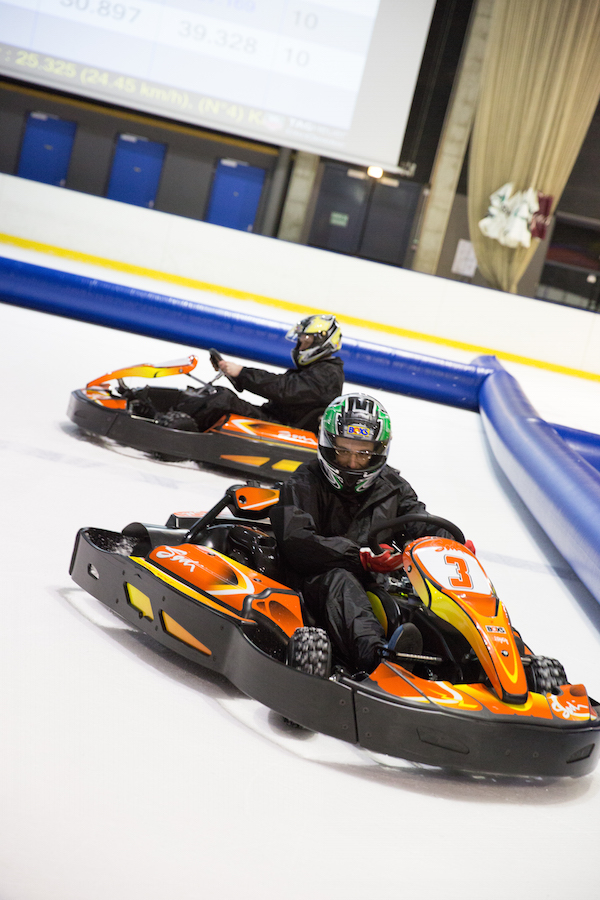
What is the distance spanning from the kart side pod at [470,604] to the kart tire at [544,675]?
140 millimetres

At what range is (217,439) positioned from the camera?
3.93 metres

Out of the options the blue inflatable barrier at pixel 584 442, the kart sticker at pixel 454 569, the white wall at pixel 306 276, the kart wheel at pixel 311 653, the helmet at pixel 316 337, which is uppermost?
the white wall at pixel 306 276

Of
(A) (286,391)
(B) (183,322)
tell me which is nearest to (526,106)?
(B) (183,322)

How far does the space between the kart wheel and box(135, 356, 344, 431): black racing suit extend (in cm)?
220

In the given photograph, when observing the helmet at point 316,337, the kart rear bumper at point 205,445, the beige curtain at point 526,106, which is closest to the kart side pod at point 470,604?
the kart rear bumper at point 205,445

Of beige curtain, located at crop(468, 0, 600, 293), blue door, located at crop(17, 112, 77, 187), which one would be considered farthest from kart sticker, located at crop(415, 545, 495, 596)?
blue door, located at crop(17, 112, 77, 187)

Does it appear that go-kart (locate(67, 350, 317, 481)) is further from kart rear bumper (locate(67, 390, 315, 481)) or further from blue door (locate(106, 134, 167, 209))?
blue door (locate(106, 134, 167, 209))

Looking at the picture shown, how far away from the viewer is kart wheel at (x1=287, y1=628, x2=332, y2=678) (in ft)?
5.90

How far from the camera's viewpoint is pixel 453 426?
267 inches

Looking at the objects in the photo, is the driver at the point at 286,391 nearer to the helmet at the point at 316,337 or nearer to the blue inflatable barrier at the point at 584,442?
the helmet at the point at 316,337

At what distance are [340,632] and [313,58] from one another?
9385 mm

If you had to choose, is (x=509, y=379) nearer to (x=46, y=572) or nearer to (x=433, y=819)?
(x=46, y=572)

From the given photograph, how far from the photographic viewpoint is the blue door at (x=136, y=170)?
13195mm

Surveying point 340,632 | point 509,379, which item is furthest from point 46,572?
point 509,379
